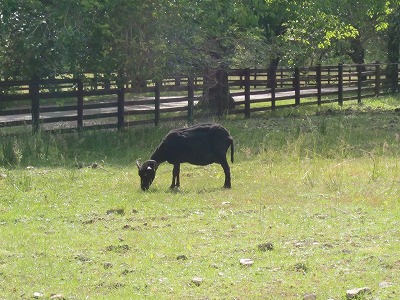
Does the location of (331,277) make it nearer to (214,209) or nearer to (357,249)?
(357,249)

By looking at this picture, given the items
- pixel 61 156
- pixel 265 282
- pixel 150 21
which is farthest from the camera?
pixel 150 21

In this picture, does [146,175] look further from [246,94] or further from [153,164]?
[246,94]

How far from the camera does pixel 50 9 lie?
19047mm

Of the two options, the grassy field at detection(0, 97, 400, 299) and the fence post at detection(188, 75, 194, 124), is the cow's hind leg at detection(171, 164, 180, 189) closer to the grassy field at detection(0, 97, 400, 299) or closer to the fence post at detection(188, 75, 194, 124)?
the grassy field at detection(0, 97, 400, 299)

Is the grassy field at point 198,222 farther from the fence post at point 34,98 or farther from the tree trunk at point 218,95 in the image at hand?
the tree trunk at point 218,95

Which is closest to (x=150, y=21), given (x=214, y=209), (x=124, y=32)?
(x=124, y=32)

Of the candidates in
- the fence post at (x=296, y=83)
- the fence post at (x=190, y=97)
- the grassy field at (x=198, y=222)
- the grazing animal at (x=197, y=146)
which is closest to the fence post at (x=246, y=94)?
the fence post at (x=190, y=97)

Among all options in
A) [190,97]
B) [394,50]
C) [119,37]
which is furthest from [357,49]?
[119,37]

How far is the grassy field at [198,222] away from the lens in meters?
7.89

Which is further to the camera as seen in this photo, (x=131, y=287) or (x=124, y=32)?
(x=124, y=32)

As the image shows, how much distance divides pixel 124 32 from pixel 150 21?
76 centimetres

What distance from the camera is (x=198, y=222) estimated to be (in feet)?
35.4

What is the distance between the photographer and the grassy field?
789cm

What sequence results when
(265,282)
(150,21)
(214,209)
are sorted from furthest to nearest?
(150,21), (214,209), (265,282)
